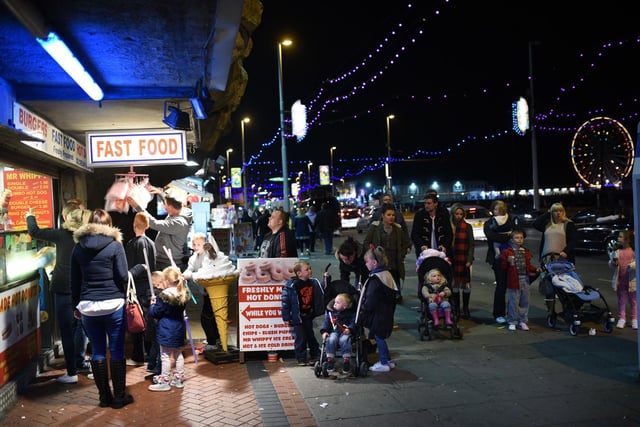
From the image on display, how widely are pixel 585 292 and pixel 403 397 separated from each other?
12.7 feet

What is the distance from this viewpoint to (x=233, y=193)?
→ 62.2m

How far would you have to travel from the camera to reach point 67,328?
21.0 ft

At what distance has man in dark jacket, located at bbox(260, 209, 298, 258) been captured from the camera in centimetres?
765

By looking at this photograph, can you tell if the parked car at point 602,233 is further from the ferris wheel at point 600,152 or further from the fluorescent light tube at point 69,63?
the fluorescent light tube at point 69,63

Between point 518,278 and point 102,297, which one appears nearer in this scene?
point 102,297

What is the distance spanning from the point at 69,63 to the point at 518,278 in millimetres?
6480

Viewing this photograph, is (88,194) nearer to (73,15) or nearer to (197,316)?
(197,316)

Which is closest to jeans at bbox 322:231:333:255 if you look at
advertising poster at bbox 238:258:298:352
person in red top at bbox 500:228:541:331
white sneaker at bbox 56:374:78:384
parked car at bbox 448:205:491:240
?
parked car at bbox 448:205:491:240

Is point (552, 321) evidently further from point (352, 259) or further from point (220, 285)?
point (220, 285)

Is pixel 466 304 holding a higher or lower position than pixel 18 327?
lower

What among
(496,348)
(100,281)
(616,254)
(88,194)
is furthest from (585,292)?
(88,194)

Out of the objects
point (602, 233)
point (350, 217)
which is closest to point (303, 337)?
point (602, 233)

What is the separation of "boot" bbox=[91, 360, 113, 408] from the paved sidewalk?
106 millimetres

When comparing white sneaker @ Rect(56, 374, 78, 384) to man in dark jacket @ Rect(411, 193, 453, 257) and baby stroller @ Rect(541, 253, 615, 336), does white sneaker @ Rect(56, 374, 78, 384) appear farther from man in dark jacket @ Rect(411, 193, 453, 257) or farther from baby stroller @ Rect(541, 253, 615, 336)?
baby stroller @ Rect(541, 253, 615, 336)
